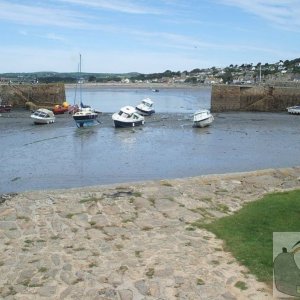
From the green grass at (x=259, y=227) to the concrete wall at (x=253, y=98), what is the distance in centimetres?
7943

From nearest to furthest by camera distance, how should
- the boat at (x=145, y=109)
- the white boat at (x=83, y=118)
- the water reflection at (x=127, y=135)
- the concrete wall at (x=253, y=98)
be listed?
the water reflection at (x=127, y=135) → the white boat at (x=83, y=118) → the boat at (x=145, y=109) → the concrete wall at (x=253, y=98)

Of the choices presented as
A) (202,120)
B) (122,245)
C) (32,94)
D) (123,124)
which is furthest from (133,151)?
(32,94)

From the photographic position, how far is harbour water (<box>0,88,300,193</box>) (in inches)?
1196

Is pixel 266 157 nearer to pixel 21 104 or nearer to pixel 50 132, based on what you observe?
pixel 50 132

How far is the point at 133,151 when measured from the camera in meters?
42.2

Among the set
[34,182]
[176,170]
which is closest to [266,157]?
[176,170]

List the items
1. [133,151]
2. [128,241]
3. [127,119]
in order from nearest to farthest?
[128,241], [133,151], [127,119]

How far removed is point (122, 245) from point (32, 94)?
92730mm

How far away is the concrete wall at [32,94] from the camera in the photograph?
98750mm

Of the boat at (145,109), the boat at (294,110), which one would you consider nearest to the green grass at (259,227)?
the boat at (145,109)

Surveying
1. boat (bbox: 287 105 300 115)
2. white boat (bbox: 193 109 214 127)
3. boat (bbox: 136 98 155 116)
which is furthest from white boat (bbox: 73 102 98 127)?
boat (bbox: 287 105 300 115)

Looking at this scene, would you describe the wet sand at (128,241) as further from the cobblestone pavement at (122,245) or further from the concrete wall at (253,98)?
the concrete wall at (253,98)

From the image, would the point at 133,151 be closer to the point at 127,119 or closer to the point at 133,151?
the point at 133,151

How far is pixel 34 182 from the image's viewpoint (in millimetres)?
28062
